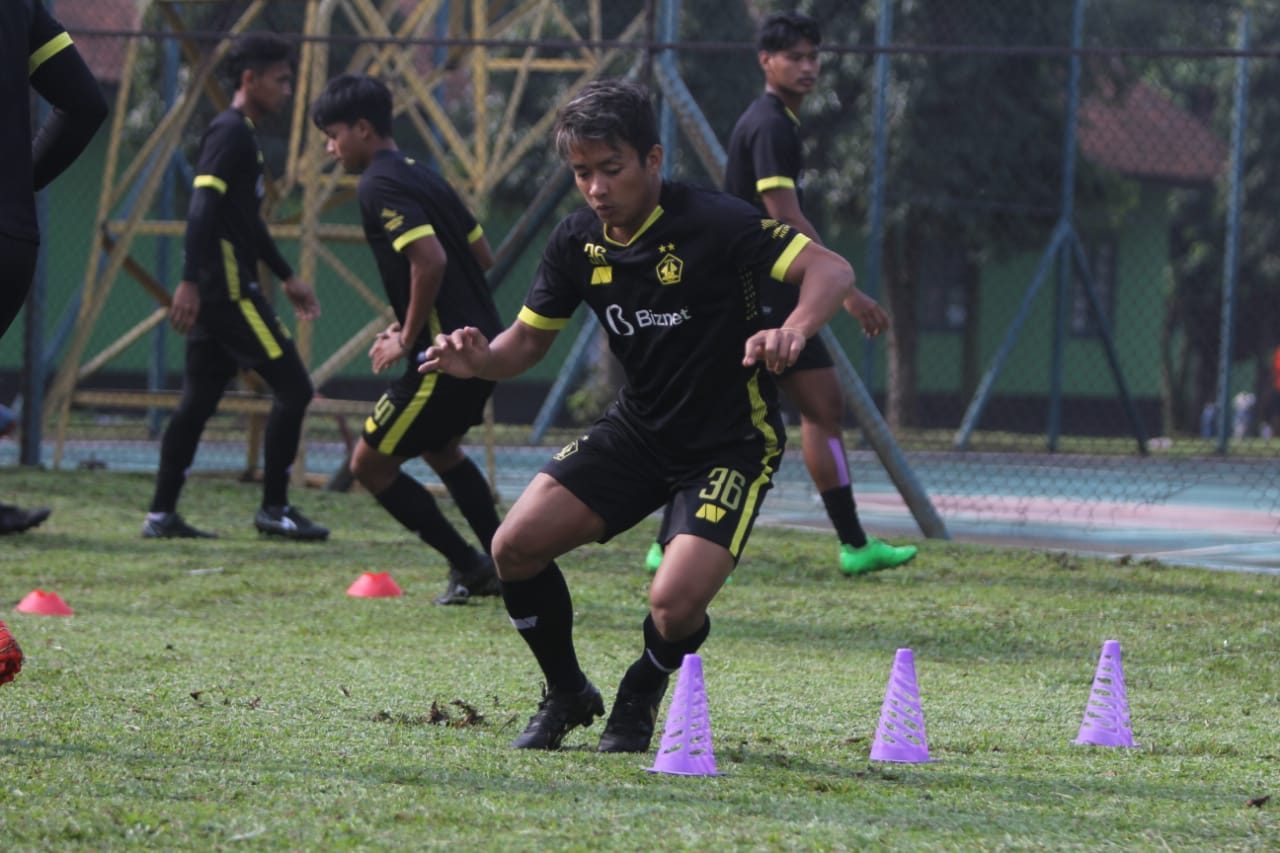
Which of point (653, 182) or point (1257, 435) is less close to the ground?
point (653, 182)

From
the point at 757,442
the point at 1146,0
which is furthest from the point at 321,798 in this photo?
the point at 1146,0

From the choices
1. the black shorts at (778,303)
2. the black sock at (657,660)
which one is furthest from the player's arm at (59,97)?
the black shorts at (778,303)

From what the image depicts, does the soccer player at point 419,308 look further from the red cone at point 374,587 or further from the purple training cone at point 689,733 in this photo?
the purple training cone at point 689,733

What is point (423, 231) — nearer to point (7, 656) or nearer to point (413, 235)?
point (413, 235)

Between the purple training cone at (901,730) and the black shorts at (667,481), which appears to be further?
the black shorts at (667,481)

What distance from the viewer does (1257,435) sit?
34531 millimetres

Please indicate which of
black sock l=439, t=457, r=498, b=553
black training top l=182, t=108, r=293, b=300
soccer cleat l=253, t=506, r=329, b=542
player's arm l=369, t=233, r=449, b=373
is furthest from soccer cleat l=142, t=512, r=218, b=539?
player's arm l=369, t=233, r=449, b=373

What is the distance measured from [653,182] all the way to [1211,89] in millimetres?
36165

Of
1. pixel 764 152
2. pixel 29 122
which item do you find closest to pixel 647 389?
pixel 29 122

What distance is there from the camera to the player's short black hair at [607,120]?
164 inches

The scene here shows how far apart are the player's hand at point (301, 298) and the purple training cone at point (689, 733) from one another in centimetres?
540

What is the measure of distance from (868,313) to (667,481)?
2.82 metres

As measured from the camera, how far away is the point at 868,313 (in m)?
6.97

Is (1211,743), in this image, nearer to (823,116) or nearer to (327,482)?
(327,482)
